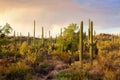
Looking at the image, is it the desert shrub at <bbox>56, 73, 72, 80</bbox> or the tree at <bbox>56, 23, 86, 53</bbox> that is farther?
the tree at <bbox>56, 23, 86, 53</bbox>

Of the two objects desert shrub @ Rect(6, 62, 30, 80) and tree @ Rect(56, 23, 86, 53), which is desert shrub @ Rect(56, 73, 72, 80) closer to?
desert shrub @ Rect(6, 62, 30, 80)

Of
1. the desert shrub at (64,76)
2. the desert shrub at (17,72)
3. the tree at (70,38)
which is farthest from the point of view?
the tree at (70,38)

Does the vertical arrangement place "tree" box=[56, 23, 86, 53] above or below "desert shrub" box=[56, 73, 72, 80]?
above

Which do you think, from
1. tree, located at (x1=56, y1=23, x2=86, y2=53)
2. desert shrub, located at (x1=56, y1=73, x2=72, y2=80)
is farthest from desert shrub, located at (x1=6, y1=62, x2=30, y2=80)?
tree, located at (x1=56, y1=23, x2=86, y2=53)

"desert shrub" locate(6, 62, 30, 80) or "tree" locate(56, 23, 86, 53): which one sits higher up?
"tree" locate(56, 23, 86, 53)

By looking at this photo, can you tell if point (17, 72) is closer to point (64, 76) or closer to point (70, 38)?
point (64, 76)

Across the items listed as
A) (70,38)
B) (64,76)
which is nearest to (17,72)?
(64,76)

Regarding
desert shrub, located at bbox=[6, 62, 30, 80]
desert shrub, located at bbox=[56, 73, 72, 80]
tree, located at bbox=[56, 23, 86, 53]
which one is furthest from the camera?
tree, located at bbox=[56, 23, 86, 53]

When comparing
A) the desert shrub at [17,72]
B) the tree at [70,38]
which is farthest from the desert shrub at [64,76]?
the tree at [70,38]

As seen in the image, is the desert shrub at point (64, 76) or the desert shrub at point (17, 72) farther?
the desert shrub at point (17, 72)

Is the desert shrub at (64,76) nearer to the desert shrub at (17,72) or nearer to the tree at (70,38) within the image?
the desert shrub at (17,72)

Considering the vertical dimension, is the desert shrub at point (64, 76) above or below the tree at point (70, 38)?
below

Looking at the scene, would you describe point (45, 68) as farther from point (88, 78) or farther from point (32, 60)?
point (88, 78)

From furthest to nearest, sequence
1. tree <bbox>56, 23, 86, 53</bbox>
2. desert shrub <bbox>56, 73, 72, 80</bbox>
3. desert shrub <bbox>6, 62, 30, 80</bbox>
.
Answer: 1. tree <bbox>56, 23, 86, 53</bbox>
2. desert shrub <bbox>6, 62, 30, 80</bbox>
3. desert shrub <bbox>56, 73, 72, 80</bbox>
